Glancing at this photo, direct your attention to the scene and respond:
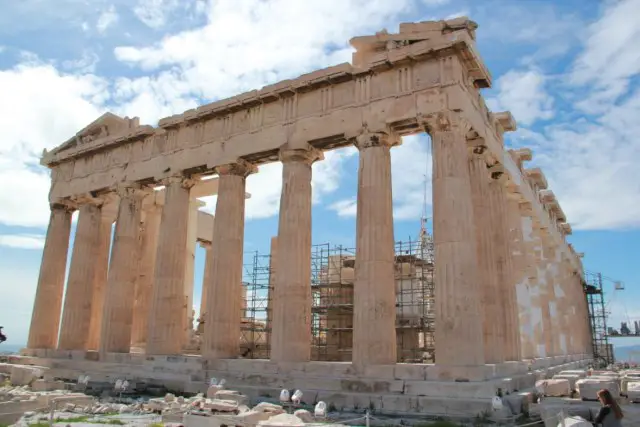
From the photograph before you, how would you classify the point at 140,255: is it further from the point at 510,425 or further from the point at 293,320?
the point at 510,425

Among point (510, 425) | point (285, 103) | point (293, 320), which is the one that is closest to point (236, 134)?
point (285, 103)

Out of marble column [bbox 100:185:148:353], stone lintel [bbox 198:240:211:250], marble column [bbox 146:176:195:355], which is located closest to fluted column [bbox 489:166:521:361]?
marble column [bbox 146:176:195:355]

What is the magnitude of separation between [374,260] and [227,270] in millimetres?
6860

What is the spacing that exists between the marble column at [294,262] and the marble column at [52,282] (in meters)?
14.9

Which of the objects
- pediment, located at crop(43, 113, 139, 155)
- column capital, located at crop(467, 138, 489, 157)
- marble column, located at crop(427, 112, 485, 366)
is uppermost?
pediment, located at crop(43, 113, 139, 155)

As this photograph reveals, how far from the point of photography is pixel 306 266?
2038cm

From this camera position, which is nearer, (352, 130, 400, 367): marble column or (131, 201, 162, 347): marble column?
(352, 130, 400, 367): marble column

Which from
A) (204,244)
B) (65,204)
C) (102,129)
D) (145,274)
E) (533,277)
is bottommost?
(533,277)

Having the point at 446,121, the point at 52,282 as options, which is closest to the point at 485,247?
the point at 446,121

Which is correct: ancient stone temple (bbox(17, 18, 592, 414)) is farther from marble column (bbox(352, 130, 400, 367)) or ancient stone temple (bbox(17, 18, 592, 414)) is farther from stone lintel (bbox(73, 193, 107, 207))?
stone lintel (bbox(73, 193, 107, 207))

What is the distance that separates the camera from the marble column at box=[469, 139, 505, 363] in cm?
2033

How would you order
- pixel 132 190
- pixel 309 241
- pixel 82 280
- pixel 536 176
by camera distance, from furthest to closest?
pixel 536 176 → pixel 82 280 → pixel 132 190 → pixel 309 241

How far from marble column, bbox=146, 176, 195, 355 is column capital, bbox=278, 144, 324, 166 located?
572 centimetres

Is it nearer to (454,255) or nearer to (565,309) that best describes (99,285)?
(454,255)
